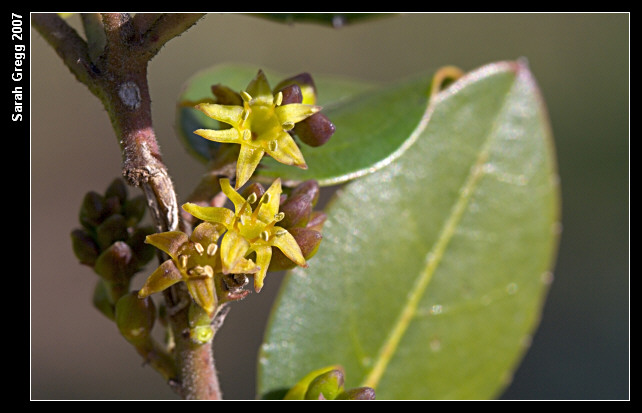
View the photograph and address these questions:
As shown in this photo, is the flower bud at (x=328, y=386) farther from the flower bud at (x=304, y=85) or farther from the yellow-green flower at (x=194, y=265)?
the flower bud at (x=304, y=85)

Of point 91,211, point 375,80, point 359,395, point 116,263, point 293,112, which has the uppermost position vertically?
point 375,80

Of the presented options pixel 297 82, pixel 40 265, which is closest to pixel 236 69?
pixel 297 82

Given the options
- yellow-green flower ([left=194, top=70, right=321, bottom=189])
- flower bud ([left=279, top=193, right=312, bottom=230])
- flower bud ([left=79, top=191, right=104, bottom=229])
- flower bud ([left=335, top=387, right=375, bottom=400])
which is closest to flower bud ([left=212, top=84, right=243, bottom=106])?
yellow-green flower ([left=194, top=70, right=321, bottom=189])

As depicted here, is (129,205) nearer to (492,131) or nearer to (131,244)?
(131,244)

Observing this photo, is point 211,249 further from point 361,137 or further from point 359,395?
point 361,137

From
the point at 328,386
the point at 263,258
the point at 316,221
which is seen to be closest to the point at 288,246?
the point at 263,258

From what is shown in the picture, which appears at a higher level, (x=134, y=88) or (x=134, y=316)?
(x=134, y=88)
